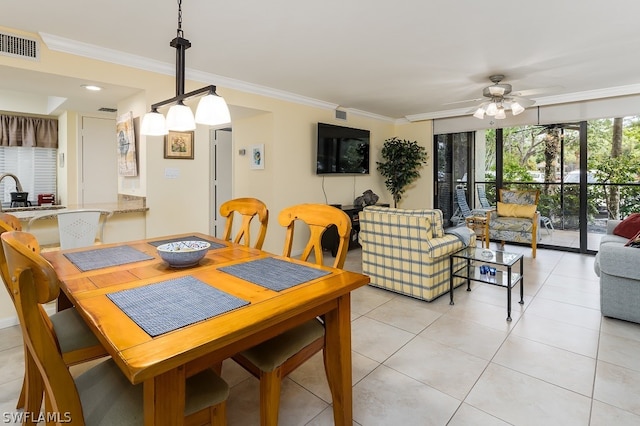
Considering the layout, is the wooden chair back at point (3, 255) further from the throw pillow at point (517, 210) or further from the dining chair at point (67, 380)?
the throw pillow at point (517, 210)

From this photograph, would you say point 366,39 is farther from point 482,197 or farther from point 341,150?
point 482,197

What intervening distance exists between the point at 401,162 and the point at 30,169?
21.1ft

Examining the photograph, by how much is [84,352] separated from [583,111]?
243 inches

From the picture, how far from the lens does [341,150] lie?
5.58 meters

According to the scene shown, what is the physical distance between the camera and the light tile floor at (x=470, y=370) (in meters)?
1.73

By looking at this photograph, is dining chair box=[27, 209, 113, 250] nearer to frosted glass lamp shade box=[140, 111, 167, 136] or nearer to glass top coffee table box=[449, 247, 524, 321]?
frosted glass lamp shade box=[140, 111, 167, 136]

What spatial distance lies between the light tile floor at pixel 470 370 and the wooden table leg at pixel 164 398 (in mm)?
835

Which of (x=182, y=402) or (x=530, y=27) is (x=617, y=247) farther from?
(x=182, y=402)

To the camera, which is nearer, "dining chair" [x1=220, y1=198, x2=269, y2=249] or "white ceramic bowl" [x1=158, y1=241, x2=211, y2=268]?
"white ceramic bowl" [x1=158, y1=241, x2=211, y2=268]

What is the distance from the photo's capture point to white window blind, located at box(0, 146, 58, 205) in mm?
→ 5590

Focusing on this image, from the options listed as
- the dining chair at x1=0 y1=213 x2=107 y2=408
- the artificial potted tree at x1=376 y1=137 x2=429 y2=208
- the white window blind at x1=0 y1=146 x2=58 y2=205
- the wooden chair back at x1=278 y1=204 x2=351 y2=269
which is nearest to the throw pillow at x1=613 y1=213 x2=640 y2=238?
the artificial potted tree at x1=376 y1=137 x2=429 y2=208

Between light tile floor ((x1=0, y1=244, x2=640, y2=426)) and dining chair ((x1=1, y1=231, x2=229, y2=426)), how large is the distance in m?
0.62

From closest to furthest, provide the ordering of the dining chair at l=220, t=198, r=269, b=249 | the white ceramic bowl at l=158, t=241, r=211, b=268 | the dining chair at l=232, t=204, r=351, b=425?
1. the dining chair at l=232, t=204, r=351, b=425
2. the white ceramic bowl at l=158, t=241, r=211, b=268
3. the dining chair at l=220, t=198, r=269, b=249

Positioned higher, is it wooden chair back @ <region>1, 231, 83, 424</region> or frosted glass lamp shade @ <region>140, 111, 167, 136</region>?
frosted glass lamp shade @ <region>140, 111, 167, 136</region>
